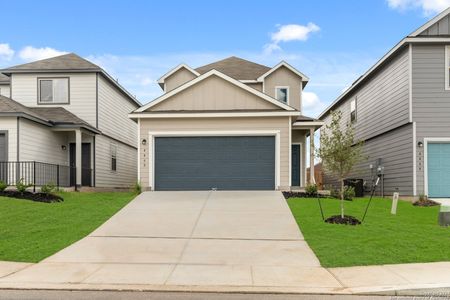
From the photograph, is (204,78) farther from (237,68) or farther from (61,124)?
(61,124)

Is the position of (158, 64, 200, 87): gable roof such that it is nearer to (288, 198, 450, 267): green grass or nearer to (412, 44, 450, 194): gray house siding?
(412, 44, 450, 194): gray house siding

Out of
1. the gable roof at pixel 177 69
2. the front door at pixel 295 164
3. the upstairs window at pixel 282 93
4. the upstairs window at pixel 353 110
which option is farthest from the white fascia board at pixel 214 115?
the upstairs window at pixel 353 110

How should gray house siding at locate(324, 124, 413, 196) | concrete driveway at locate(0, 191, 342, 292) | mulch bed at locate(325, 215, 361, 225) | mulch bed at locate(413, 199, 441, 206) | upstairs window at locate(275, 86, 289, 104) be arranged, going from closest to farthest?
1. concrete driveway at locate(0, 191, 342, 292)
2. mulch bed at locate(325, 215, 361, 225)
3. mulch bed at locate(413, 199, 441, 206)
4. gray house siding at locate(324, 124, 413, 196)
5. upstairs window at locate(275, 86, 289, 104)

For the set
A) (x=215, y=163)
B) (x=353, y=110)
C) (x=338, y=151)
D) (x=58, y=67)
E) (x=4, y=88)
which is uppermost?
(x=58, y=67)

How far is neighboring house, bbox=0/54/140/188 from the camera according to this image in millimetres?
19219

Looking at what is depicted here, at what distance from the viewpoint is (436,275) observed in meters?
8.02

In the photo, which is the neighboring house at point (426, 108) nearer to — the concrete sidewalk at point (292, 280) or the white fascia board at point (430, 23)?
the white fascia board at point (430, 23)

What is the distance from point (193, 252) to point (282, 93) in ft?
51.3

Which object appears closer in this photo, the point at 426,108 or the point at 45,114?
the point at 426,108

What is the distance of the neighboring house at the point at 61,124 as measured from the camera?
1922cm

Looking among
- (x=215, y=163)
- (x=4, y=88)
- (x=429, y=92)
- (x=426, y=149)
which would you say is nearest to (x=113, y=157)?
(x=4, y=88)

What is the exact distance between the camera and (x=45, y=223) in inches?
494

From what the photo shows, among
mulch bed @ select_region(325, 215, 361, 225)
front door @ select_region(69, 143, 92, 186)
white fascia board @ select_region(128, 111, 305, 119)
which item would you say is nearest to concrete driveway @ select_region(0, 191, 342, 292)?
mulch bed @ select_region(325, 215, 361, 225)

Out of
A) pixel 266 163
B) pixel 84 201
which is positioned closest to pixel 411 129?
pixel 266 163
